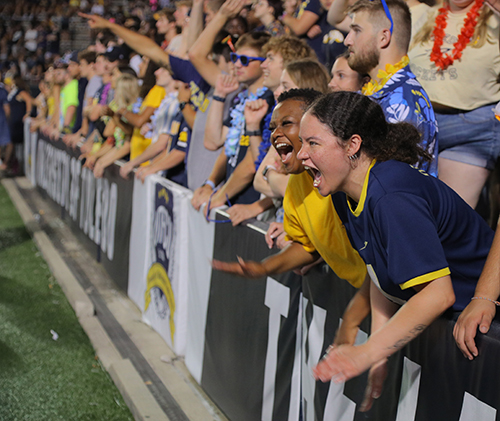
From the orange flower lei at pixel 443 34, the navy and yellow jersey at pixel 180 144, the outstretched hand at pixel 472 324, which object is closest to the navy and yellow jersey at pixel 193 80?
the navy and yellow jersey at pixel 180 144

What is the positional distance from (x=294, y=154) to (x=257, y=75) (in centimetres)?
163

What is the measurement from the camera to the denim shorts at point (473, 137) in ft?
9.82

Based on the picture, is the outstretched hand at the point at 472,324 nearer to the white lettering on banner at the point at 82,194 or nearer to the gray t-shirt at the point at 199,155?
the gray t-shirt at the point at 199,155

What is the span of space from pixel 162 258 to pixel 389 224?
124 inches

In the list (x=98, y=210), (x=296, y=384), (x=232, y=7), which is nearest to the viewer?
(x=296, y=384)

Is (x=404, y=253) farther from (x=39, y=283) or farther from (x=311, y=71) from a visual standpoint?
(x=39, y=283)

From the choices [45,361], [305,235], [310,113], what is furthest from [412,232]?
[45,361]

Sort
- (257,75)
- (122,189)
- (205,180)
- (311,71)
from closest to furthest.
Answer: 1. (311,71)
2. (257,75)
3. (205,180)
4. (122,189)

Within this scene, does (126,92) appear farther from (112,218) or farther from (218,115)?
(218,115)

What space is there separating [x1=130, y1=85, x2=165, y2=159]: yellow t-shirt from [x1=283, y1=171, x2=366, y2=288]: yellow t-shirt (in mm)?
3682

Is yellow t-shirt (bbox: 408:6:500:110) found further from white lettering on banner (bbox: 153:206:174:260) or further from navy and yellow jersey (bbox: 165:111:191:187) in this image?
navy and yellow jersey (bbox: 165:111:191:187)

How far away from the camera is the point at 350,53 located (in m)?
2.65

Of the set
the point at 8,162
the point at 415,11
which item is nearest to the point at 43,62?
the point at 8,162

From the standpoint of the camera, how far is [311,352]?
2520 millimetres
